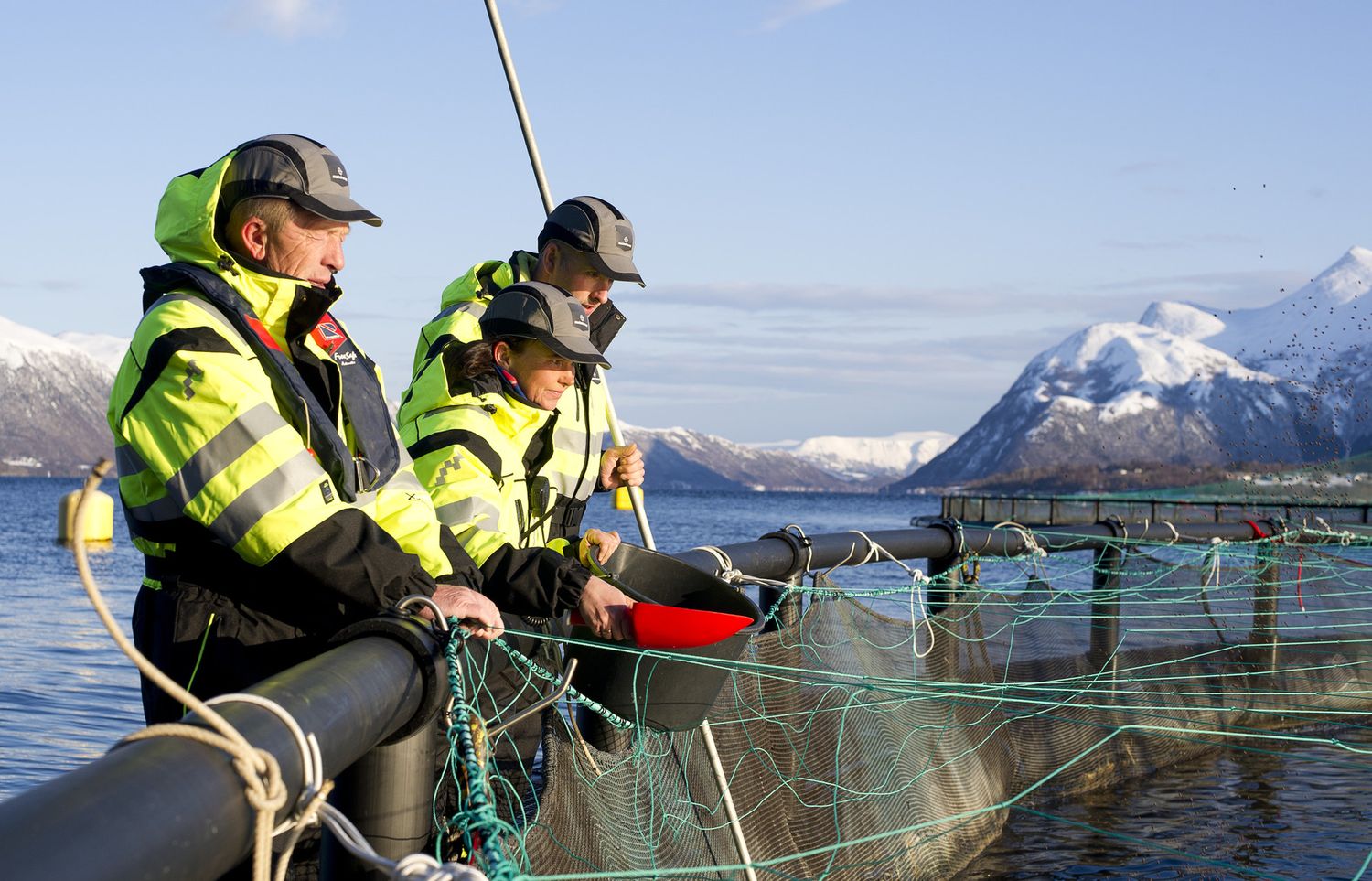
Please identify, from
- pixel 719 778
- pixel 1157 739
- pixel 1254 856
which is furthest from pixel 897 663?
pixel 1157 739

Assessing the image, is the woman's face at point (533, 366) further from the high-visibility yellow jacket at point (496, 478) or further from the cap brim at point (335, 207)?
the cap brim at point (335, 207)

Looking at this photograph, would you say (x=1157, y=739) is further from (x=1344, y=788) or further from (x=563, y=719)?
(x=563, y=719)

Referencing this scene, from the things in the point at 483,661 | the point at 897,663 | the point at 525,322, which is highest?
the point at 525,322

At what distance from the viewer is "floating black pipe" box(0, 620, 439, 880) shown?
1390 millimetres

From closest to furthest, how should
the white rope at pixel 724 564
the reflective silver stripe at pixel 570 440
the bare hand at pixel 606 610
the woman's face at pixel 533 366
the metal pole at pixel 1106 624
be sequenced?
the bare hand at pixel 606 610 → the woman's face at pixel 533 366 → the reflective silver stripe at pixel 570 440 → the white rope at pixel 724 564 → the metal pole at pixel 1106 624

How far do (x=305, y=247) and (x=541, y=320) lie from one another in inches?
→ 36.0

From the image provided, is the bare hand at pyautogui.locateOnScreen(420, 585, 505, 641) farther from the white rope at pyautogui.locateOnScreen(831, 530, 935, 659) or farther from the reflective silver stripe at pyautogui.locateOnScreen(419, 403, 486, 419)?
the white rope at pyautogui.locateOnScreen(831, 530, 935, 659)

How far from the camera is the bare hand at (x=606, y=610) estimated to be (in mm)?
3459

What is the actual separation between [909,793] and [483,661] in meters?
3.07

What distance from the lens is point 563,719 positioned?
4020mm

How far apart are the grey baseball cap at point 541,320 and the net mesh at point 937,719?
3.11 feet

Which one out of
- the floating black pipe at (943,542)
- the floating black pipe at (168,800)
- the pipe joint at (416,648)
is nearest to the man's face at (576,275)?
the floating black pipe at (943,542)

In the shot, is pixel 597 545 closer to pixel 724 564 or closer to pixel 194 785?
pixel 724 564

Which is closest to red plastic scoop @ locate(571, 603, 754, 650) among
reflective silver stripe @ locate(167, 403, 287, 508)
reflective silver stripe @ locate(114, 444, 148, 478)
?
reflective silver stripe @ locate(167, 403, 287, 508)
